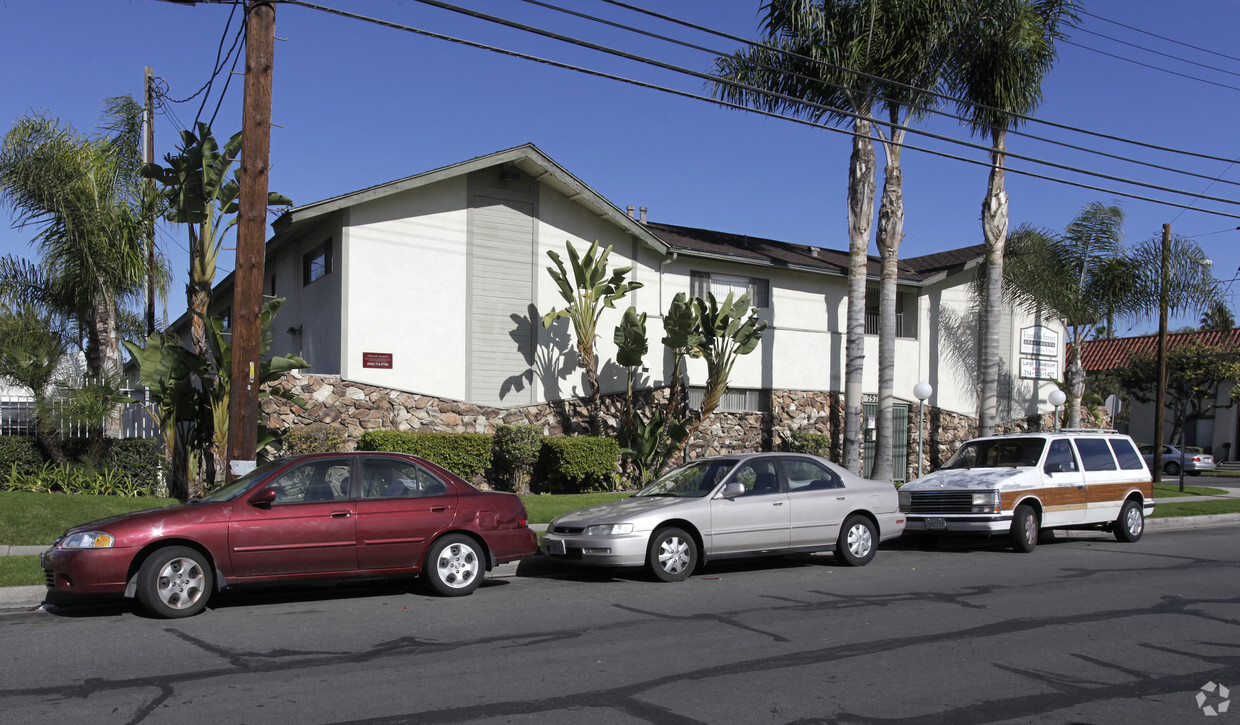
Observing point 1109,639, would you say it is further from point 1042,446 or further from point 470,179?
point 470,179

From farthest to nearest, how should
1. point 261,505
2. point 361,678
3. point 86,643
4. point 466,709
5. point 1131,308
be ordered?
1. point 1131,308
2. point 261,505
3. point 86,643
4. point 361,678
5. point 466,709

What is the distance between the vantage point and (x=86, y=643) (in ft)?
24.5

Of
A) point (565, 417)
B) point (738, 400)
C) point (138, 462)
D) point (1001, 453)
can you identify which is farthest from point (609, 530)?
point (738, 400)

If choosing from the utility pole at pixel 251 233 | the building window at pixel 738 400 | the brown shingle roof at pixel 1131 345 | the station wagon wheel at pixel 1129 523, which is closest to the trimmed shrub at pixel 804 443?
the building window at pixel 738 400

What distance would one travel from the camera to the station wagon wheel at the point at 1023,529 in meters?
13.4

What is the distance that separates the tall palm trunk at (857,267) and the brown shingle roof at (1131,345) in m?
27.8

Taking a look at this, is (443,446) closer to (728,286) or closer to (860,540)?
(860,540)

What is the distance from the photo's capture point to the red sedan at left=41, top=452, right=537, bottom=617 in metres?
8.27

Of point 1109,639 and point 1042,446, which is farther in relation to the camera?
point 1042,446

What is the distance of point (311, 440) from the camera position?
671 inches

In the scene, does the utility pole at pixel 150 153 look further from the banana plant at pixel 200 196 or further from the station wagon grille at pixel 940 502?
the station wagon grille at pixel 940 502

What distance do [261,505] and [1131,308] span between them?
25.7m

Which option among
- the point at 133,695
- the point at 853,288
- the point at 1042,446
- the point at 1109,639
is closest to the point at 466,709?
the point at 133,695

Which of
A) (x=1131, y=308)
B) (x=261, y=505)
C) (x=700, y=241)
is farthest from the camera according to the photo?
(x=1131, y=308)
